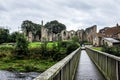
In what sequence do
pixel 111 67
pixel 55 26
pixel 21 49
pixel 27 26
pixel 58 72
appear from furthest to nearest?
pixel 55 26
pixel 27 26
pixel 21 49
pixel 111 67
pixel 58 72

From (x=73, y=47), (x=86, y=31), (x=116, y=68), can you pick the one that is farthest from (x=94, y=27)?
(x=116, y=68)

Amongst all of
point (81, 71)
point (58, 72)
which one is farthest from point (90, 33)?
point (58, 72)

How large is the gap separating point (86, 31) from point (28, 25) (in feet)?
117

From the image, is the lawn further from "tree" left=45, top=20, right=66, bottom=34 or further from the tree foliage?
"tree" left=45, top=20, right=66, bottom=34

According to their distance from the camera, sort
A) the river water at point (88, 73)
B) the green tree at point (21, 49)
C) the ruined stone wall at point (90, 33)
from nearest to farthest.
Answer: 1. the river water at point (88, 73)
2. the green tree at point (21, 49)
3. the ruined stone wall at point (90, 33)

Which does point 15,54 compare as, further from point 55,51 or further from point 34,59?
point 55,51

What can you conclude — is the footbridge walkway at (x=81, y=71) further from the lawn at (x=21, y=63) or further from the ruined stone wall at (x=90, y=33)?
the ruined stone wall at (x=90, y=33)

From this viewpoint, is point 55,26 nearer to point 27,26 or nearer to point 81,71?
point 27,26

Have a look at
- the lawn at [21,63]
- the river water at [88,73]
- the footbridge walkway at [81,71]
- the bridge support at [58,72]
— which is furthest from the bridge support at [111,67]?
the lawn at [21,63]

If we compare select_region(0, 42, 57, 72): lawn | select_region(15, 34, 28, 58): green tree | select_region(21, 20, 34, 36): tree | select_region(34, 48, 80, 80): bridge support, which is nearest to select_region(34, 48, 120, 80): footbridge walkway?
select_region(34, 48, 80, 80): bridge support

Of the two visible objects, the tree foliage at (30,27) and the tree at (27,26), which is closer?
the tree foliage at (30,27)

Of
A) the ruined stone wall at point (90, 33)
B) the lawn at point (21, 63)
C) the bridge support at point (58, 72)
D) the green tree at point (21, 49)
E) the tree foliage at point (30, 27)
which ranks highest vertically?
the tree foliage at point (30, 27)

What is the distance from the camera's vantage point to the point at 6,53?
212 feet

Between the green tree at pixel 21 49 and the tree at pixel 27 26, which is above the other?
the tree at pixel 27 26
